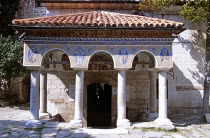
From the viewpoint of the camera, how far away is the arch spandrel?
655 cm

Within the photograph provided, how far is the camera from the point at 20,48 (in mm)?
10656

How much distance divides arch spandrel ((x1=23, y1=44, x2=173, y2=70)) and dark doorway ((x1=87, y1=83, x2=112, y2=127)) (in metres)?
3.38

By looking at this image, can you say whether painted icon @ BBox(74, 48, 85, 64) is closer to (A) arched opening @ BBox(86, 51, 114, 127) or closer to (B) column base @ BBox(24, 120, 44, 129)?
(B) column base @ BBox(24, 120, 44, 129)

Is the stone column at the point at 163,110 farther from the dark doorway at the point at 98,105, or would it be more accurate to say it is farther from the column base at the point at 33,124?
the column base at the point at 33,124

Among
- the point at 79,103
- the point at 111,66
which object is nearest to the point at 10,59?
the point at 111,66

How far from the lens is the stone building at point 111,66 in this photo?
6574 millimetres

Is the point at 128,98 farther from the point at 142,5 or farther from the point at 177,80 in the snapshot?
the point at 142,5

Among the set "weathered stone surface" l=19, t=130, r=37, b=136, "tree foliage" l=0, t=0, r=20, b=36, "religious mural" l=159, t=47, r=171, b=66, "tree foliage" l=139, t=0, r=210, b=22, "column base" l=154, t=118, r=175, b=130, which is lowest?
"weathered stone surface" l=19, t=130, r=37, b=136

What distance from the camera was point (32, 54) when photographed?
6.55 m

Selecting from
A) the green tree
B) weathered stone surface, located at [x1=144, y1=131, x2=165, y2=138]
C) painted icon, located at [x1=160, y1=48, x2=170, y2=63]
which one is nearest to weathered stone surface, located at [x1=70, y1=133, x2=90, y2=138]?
weathered stone surface, located at [x1=144, y1=131, x2=165, y2=138]

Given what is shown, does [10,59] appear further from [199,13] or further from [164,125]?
[199,13]

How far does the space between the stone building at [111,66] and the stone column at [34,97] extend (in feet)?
0.10

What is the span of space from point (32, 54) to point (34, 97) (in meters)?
1.42

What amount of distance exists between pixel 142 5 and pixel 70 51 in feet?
15.6
